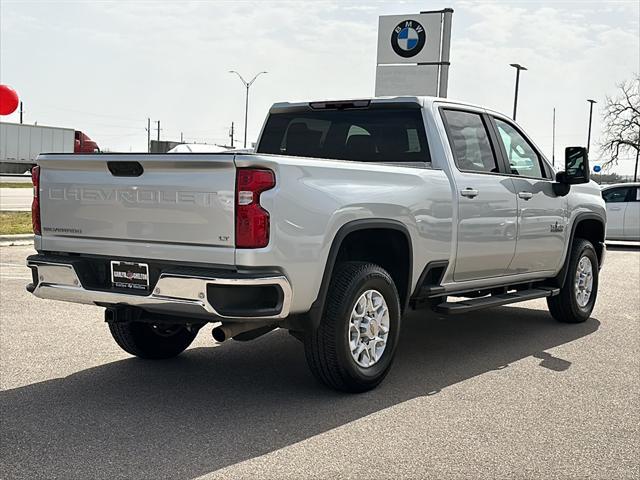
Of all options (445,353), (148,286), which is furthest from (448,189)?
(148,286)

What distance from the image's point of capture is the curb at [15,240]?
14.7 meters

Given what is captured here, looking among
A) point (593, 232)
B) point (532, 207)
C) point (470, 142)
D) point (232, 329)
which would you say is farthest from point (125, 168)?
point (593, 232)

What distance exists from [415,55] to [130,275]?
21.0 meters

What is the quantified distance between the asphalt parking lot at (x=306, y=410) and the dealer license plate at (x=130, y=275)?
746 mm

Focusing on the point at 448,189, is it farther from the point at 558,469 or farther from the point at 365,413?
the point at 558,469

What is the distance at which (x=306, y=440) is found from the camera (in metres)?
4.68

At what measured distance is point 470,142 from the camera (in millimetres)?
7078

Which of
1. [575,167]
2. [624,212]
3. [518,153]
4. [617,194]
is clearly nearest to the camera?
[518,153]

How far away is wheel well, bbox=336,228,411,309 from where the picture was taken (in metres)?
5.91

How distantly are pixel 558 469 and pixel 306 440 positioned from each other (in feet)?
4.33

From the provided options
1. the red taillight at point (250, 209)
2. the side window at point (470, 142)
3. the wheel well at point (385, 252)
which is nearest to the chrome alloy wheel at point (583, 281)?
the side window at point (470, 142)

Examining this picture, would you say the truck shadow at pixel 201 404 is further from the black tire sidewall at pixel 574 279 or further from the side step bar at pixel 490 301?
the black tire sidewall at pixel 574 279

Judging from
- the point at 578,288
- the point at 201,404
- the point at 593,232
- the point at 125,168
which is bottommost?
the point at 201,404

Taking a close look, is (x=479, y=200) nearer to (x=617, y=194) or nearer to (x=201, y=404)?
(x=201, y=404)
